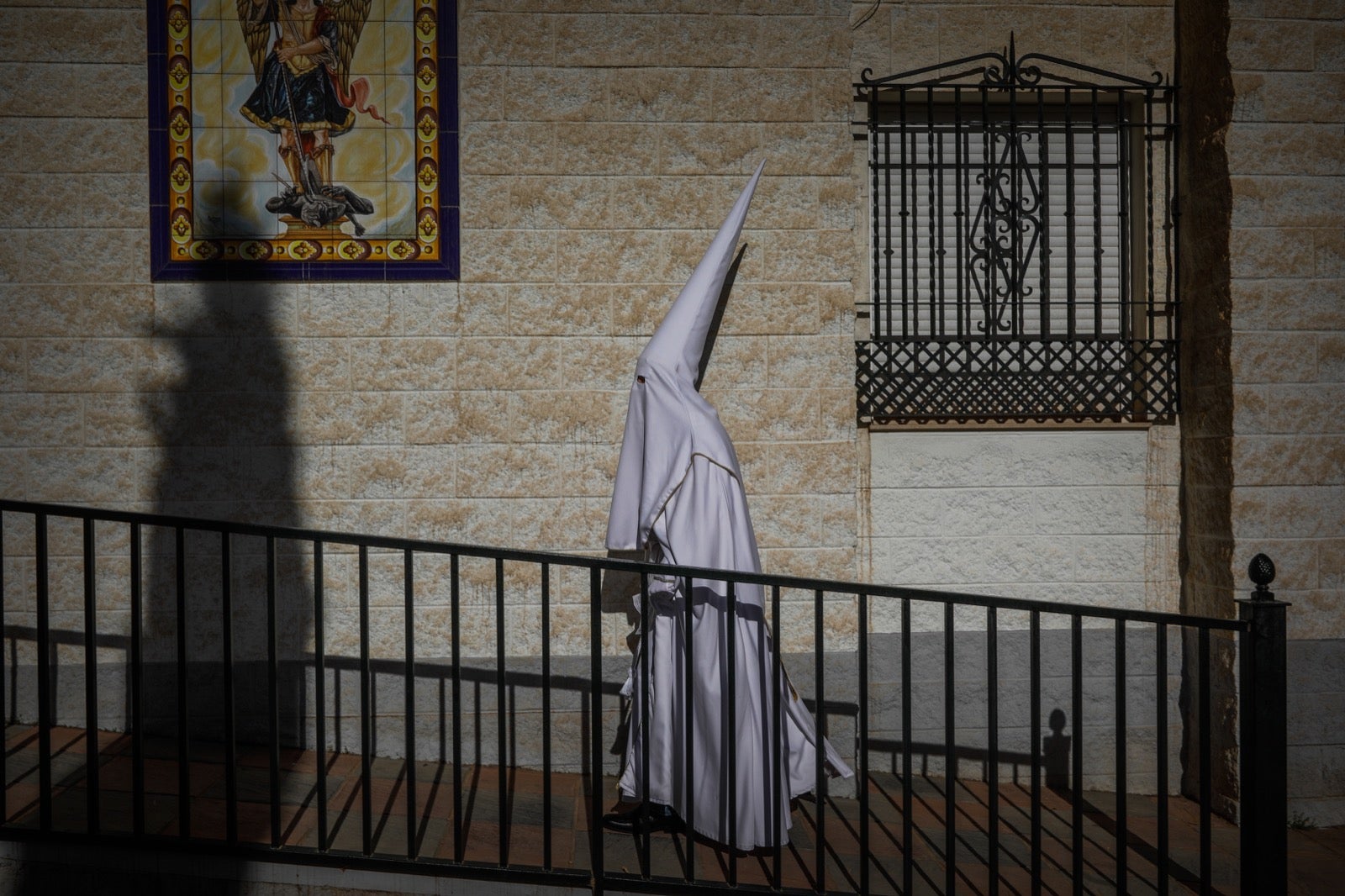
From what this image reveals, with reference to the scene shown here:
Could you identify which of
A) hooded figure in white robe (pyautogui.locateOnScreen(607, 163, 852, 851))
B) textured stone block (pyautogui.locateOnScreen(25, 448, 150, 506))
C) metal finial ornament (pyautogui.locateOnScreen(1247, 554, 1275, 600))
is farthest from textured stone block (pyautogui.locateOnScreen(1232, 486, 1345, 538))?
textured stone block (pyautogui.locateOnScreen(25, 448, 150, 506))

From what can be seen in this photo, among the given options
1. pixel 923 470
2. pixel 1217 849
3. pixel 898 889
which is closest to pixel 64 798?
pixel 898 889

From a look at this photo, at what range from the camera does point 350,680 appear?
470 cm

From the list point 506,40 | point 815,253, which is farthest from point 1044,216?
point 506,40

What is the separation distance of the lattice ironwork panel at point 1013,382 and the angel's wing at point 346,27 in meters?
2.78

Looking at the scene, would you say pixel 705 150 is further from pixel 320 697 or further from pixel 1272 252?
pixel 320 697

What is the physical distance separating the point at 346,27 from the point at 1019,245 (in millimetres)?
3446

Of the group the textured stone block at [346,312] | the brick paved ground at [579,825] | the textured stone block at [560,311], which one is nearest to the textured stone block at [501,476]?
the textured stone block at [560,311]

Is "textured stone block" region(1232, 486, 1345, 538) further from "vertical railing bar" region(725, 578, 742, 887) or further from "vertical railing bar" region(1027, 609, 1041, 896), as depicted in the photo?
"vertical railing bar" region(725, 578, 742, 887)

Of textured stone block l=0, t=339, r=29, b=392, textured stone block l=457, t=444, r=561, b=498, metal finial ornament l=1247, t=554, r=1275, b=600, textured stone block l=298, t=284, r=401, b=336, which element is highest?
textured stone block l=298, t=284, r=401, b=336

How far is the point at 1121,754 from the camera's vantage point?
2.88m

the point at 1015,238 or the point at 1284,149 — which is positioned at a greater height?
the point at 1284,149

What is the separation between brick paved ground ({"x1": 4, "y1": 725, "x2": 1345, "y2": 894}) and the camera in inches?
137

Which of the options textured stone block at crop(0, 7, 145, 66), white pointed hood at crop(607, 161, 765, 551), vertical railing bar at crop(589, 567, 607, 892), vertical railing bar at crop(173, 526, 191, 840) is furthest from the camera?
textured stone block at crop(0, 7, 145, 66)

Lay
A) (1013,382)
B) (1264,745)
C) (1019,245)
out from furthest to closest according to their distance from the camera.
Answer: (1019,245), (1013,382), (1264,745)
